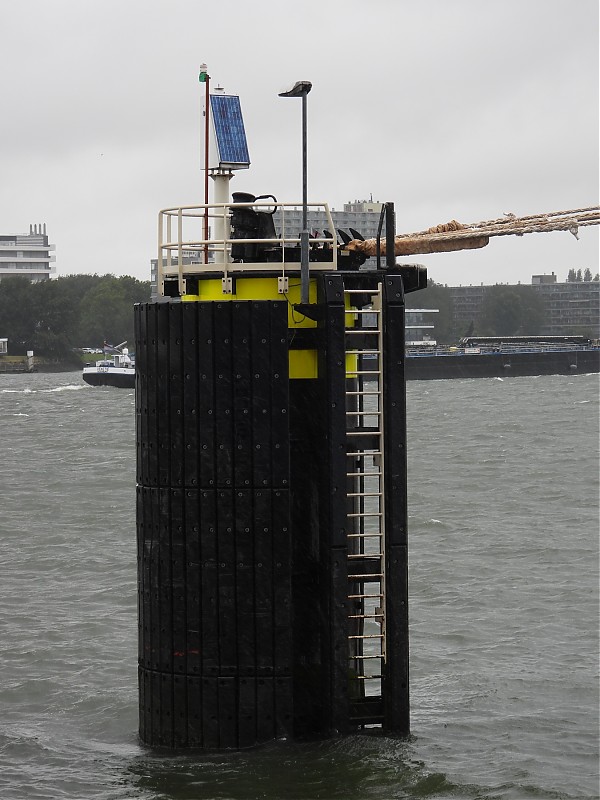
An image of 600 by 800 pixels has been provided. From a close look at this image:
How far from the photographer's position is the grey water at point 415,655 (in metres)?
10.5

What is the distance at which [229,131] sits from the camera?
11312 millimetres

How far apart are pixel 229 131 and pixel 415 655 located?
7570mm

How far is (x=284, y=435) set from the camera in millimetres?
10000

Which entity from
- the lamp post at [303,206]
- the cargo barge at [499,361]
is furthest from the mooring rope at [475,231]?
the cargo barge at [499,361]

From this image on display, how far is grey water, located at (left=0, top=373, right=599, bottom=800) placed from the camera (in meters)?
10.5

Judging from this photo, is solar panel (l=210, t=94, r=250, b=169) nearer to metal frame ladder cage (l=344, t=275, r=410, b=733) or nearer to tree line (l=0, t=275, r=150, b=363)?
metal frame ladder cage (l=344, t=275, r=410, b=733)

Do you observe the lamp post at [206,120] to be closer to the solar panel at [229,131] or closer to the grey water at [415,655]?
the solar panel at [229,131]

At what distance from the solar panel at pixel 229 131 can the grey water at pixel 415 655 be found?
480 cm

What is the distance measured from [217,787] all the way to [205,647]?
1070 mm

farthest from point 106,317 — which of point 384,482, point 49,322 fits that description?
point 384,482

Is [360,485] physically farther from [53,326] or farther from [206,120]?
[53,326]

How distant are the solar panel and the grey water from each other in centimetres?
480

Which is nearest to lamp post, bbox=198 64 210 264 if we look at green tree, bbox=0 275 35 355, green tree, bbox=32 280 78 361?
green tree, bbox=32 280 78 361

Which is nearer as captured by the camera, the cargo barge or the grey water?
the grey water
